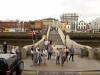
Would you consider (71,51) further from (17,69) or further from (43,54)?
(17,69)

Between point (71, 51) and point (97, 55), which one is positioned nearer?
point (71, 51)

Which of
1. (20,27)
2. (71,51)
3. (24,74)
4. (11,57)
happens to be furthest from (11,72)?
(20,27)

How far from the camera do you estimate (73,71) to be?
2623cm

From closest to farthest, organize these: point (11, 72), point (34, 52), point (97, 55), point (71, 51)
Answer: point (11, 72) < point (34, 52) < point (71, 51) < point (97, 55)

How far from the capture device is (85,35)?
346ft

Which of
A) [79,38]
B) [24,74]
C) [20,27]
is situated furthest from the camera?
[20,27]

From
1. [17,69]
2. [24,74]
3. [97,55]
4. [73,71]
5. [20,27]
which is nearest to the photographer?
[17,69]

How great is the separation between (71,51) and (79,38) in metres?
67.4

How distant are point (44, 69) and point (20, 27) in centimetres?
13724

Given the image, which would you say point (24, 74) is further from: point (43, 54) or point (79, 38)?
point (79, 38)

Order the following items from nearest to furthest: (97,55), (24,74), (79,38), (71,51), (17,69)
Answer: (17,69)
(24,74)
(71,51)
(97,55)
(79,38)

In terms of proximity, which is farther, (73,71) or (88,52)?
(88,52)

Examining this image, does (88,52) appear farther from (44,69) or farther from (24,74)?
(24,74)

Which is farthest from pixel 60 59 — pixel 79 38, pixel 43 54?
pixel 79 38
